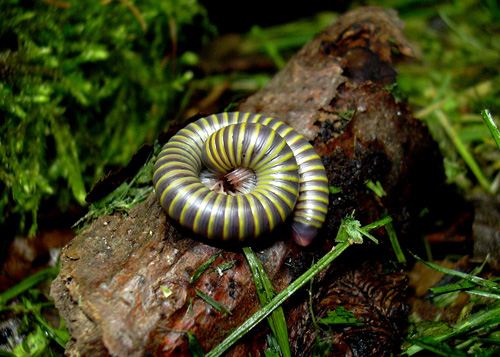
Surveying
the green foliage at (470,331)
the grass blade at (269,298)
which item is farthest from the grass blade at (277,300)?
the green foliage at (470,331)

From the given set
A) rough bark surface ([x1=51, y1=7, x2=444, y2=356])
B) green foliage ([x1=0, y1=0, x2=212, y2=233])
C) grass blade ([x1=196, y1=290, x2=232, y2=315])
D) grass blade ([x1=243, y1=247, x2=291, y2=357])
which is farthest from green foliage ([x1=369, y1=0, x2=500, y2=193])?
green foliage ([x1=0, y1=0, x2=212, y2=233])

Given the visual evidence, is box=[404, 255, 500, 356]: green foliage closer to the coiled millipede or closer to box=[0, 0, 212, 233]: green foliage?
the coiled millipede

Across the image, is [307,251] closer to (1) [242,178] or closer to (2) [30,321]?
(1) [242,178]

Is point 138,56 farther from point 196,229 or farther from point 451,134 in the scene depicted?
point 451,134

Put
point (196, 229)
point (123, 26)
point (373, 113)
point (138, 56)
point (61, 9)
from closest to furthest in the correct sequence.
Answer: point (196, 229)
point (373, 113)
point (61, 9)
point (123, 26)
point (138, 56)

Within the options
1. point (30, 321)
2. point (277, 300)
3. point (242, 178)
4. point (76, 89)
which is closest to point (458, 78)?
point (242, 178)

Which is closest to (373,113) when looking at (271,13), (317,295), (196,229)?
(317,295)
